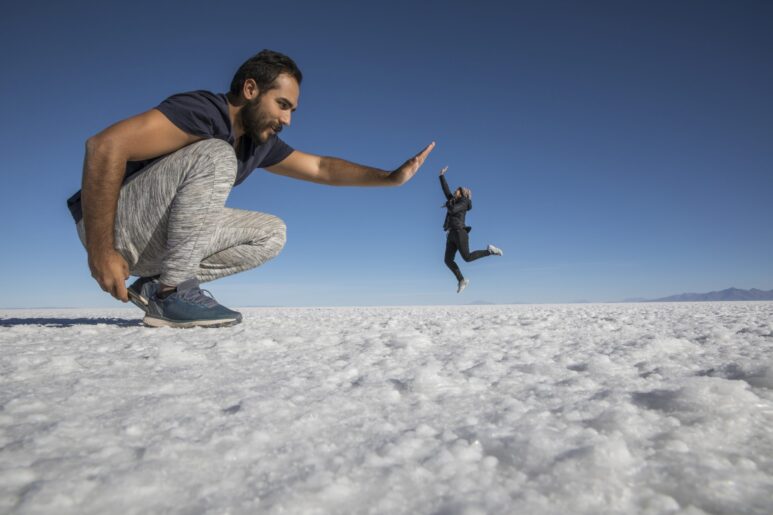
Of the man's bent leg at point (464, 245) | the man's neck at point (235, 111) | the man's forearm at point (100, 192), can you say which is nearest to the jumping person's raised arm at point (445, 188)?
the man's bent leg at point (464, 245)

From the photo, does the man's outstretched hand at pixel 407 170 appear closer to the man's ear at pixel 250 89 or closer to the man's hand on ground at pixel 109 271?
the man's ear at pixel 250 89

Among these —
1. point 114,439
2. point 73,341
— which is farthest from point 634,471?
point 73,341

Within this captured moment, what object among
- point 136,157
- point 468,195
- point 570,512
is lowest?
point 570,512

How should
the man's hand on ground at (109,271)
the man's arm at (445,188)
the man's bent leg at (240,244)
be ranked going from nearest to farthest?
the man's hand on ground at (109,271), the man's bent leg at (240,244), the man's arm at (445,188)

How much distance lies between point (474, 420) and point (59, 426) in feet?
2.40

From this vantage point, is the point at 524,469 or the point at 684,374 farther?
the point at 684,374

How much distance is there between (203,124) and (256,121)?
311 mm

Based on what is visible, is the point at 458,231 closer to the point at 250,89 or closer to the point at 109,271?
the point at 250,89

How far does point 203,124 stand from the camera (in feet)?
7.12

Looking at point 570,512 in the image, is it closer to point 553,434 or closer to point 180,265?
point 553,434

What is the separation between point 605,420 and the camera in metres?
0.78

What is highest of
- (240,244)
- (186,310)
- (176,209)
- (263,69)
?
(263,69)

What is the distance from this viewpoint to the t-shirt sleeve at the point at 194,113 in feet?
6.70

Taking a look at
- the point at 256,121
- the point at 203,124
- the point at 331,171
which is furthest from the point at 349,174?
the point at 203,124
